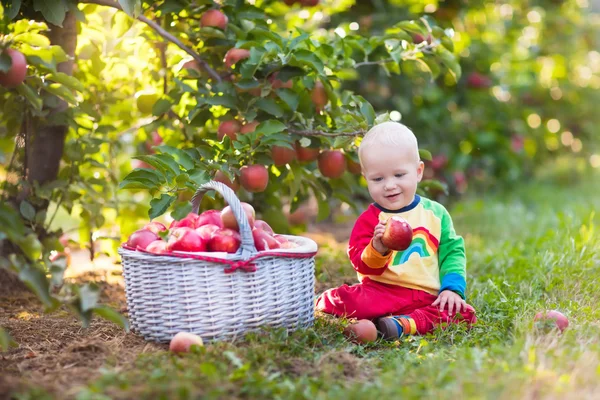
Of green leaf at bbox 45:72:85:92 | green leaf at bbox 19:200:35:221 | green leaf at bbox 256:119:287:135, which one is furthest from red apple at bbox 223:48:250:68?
green leaf at bbox 19:200:35:221

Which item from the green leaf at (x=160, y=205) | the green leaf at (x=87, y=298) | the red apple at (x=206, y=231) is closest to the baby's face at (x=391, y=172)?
the red apple at (x=206, y=231)

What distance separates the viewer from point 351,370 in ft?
A: 6.52

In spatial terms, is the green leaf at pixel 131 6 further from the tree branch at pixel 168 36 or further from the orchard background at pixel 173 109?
the tree branch at pixel 168 36

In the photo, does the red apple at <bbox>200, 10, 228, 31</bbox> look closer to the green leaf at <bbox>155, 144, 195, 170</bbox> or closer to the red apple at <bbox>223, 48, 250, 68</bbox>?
the red apple at <bbox>223, 48, 250, 68</bbox>

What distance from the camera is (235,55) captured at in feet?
9.32

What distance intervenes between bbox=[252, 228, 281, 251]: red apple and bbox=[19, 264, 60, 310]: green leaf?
0.68 metres

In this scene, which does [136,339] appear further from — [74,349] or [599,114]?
[599,114]

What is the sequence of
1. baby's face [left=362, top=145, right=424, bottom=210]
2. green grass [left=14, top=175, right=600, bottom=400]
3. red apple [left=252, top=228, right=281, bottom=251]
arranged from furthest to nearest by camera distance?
baby's face [left=362, top=145, right=424, bottom=210]
red apple [left=252, top=228, right=281, bottom=251]
green grass [left=14, top=175, right=600, bottom=400]

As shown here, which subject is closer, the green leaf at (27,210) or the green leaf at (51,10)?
the green leaf at (51,10)

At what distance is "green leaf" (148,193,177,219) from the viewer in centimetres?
247

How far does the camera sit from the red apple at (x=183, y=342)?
81.0 inches

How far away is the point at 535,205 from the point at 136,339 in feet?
13.6

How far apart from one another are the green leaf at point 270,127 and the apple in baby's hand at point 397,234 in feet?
2.06

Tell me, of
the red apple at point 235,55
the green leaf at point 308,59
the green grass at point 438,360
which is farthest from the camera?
the red apple at point 235,55
